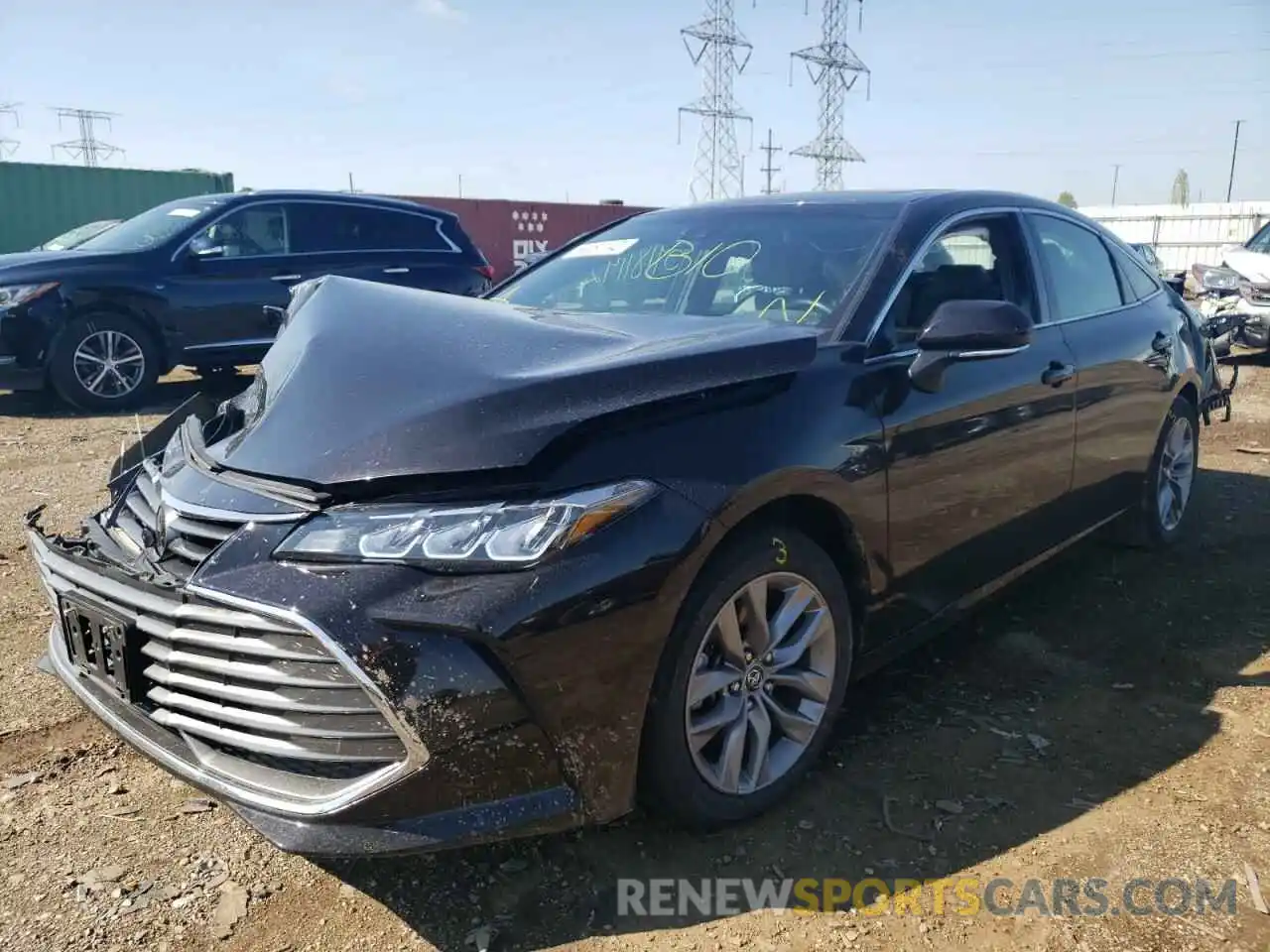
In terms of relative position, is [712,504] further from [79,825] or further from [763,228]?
[79,825]

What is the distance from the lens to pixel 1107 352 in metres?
3.87

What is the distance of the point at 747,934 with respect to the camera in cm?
215

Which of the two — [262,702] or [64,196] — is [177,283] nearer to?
[262,702]

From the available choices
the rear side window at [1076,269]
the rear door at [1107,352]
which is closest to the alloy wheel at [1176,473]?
the rear door at [1107,352]

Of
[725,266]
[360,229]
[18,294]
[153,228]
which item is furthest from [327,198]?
[725,266]

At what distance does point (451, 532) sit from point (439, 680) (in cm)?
29

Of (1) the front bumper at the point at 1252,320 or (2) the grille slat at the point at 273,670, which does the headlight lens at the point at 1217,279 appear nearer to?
(1) the front bumper at the point at 1252,320

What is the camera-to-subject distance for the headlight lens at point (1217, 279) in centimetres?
1107

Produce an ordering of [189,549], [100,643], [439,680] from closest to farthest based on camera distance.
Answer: [439,680] < [189,549] < [100,643]

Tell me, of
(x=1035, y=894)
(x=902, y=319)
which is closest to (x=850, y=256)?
(x=902, y=319)

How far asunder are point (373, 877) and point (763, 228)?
233 centimetres

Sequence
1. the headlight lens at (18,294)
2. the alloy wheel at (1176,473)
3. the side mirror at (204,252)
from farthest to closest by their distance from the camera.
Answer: the side mirror at (204,252) < the headlight lens at (18,294) < the alloy wheel at (1176,473)

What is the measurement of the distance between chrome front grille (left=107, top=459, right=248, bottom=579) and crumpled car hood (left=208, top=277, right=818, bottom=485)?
0.51 ft

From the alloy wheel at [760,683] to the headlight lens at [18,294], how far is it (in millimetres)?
7124
